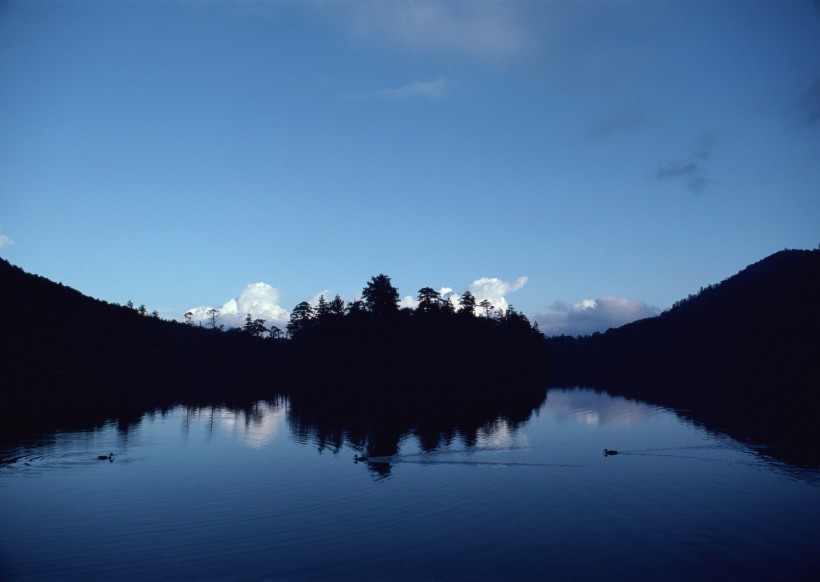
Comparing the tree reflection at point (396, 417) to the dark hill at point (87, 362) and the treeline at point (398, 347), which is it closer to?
the treeline at point (398, 347)

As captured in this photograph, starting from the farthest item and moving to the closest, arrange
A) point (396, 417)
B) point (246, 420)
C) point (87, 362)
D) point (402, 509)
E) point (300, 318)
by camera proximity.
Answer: point (300, 318) → point (87, 362) → point (396, 417) → point (246, 420) → point (402, 509)

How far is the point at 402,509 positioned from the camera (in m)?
31.0

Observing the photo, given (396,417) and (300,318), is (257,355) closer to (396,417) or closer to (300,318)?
(300,318)

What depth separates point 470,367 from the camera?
157250 mm

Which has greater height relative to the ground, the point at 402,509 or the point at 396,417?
the point at 396,417

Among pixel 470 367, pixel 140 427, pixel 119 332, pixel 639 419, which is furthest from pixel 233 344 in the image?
pixel 639 419

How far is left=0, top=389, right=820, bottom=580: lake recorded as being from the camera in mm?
22812

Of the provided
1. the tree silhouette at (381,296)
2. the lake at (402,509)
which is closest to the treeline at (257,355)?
the tree silhouette at (381,296)

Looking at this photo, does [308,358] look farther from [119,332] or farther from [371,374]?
[119,332]

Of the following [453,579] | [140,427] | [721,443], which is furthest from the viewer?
[140,427]

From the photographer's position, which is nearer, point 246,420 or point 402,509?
point 402,509

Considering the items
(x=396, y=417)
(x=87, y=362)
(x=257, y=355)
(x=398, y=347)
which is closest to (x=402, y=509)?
(x=396, y=417)

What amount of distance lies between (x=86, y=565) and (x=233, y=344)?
185m

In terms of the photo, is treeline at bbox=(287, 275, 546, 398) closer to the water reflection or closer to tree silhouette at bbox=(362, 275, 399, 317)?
tree silhouette at bbox=(362, 275, 399, 317)
